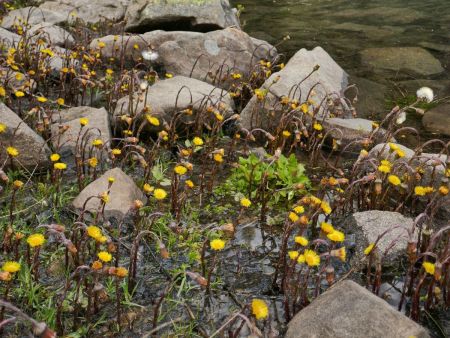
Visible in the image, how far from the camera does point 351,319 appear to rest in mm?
2455

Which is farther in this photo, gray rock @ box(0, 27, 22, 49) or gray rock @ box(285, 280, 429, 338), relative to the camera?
gray rock @ box(0, 27, 22, 49)

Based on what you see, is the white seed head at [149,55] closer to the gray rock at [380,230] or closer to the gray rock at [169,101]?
the gray rock at [169,101]

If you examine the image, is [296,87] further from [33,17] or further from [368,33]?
[33,17]

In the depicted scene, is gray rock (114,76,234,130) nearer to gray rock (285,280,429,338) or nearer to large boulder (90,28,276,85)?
large boulder (90,28,276,85)

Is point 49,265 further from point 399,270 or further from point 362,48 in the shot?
point 362,48

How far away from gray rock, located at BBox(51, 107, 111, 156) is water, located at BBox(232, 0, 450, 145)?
3250 mm

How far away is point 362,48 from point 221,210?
20.3 feet

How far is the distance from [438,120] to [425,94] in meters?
0.99

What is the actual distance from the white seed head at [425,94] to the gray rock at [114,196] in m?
4.41

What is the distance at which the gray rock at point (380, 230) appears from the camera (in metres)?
3.25

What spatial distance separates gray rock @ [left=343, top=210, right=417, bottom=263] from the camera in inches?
128

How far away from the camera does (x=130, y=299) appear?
9.49 feet

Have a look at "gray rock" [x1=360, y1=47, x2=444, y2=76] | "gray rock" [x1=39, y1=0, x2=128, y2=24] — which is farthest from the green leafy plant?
"gray rock" [x1=39, y1=0, x2=128, y2=24]

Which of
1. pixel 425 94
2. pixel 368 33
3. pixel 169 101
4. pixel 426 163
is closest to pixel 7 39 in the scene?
pixel 169 101
